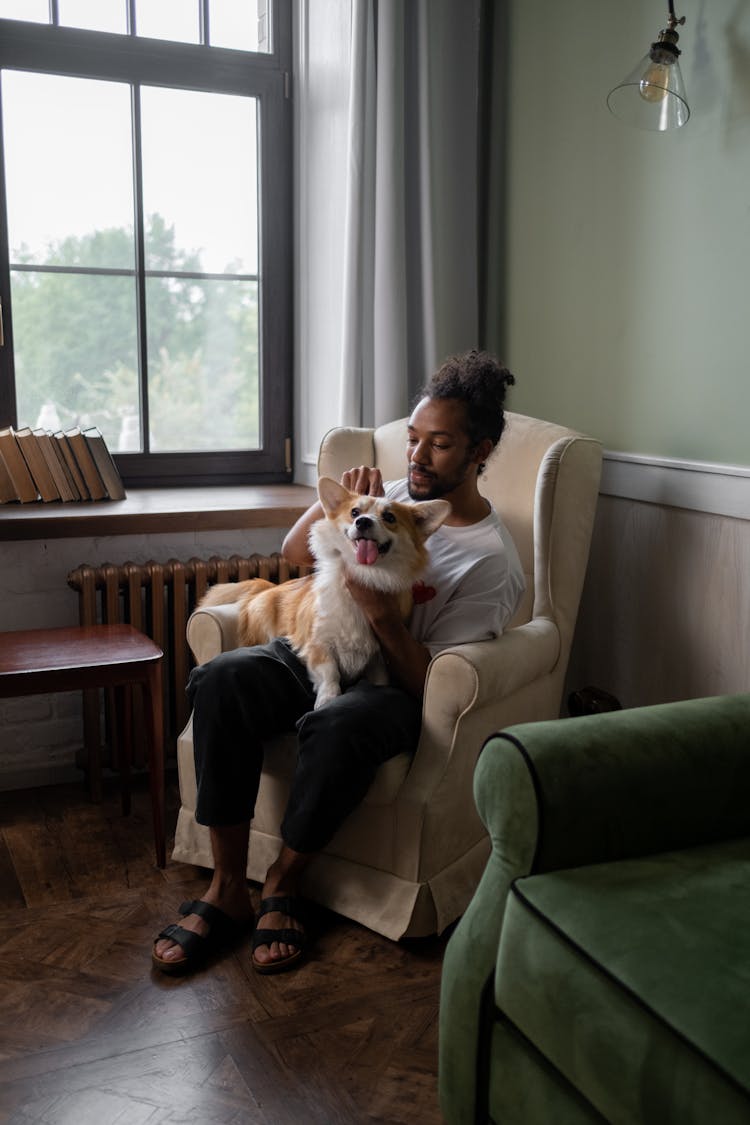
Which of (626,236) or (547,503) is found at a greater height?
(626,236)

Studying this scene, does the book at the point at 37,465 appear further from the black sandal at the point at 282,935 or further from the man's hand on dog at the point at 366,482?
the black sandal at the point at 282,935

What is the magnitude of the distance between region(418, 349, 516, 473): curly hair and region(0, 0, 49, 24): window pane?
5.97 ft

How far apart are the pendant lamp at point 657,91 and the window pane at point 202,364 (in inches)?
60.6

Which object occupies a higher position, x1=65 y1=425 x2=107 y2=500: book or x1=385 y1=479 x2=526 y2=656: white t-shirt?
x1=65 y1=425 x2=107 y2=500: book

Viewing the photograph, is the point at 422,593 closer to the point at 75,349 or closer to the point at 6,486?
the point at 6,486

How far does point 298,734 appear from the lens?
1.96 meters

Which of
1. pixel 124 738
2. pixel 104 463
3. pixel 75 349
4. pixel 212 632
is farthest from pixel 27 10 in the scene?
pixel 124 738

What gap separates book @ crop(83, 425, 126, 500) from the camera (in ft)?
9.46

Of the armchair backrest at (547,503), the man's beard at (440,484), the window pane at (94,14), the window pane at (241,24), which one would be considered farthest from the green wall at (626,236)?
the window pane at (94,14)

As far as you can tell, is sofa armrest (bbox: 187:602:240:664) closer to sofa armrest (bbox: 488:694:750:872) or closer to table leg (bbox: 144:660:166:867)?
table leg (bbox: 144:660:166:867)

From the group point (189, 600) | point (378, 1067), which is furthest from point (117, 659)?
point (378, 1067)

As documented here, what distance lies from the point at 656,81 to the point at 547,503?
0.87m

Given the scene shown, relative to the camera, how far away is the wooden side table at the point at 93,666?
209 cm

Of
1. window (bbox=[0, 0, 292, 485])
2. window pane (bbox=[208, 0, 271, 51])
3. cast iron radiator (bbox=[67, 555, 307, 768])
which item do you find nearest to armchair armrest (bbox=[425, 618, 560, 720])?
cast iron radiator (bbox=[67, 555, 307, 768])
